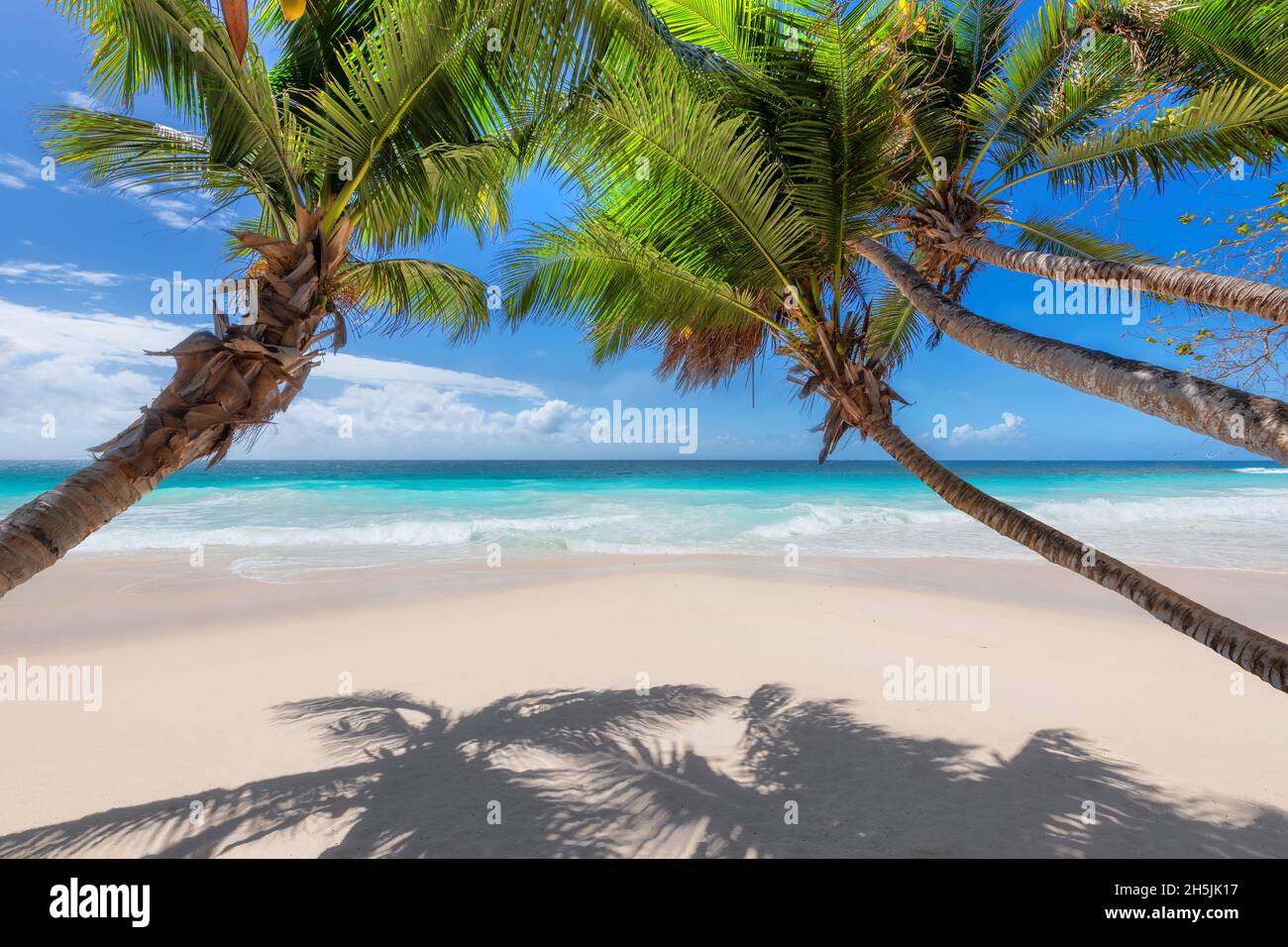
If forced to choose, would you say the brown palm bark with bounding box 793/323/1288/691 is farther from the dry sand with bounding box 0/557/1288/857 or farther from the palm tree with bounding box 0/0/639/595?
the palm tree with bounding box 0/0/639/595

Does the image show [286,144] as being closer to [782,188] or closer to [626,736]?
[782,188]

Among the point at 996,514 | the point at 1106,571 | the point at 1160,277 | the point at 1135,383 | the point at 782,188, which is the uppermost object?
the point at 782,188

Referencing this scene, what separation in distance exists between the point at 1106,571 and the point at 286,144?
A: 485 cm

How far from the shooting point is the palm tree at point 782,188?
3449mm

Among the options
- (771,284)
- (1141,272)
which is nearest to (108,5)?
(771,284)

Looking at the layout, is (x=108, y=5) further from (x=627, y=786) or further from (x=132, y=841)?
(x=627, y=786)

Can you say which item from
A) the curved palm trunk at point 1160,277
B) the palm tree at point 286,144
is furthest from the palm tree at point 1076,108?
the palm tree at point 286,144

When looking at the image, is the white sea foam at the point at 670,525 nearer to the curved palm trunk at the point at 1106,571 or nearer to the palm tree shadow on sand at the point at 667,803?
the palm tree shadow on sand at the point at 667,803

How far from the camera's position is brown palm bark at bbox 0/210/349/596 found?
2.42 meters

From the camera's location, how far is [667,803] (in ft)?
12.5

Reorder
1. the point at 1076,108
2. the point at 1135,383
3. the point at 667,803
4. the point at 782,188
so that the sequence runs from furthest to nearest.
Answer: the point at 1076,108 < the point at 782,188 < the point at 667,803 < the point at 1135,383

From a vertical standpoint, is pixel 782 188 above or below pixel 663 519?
above

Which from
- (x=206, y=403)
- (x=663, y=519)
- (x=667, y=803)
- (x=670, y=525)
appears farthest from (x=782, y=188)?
(x=663, y=519)
